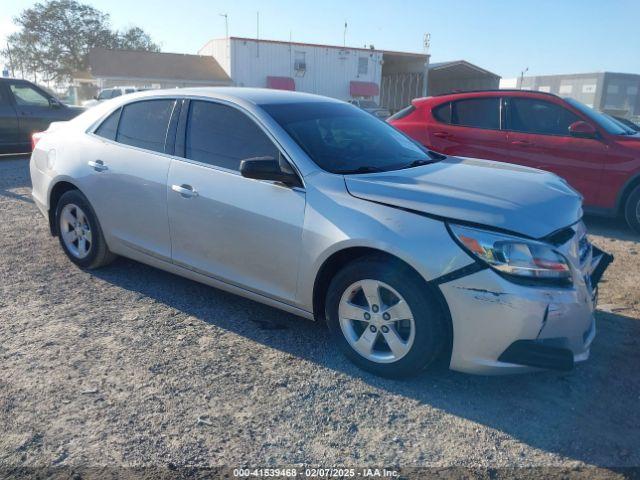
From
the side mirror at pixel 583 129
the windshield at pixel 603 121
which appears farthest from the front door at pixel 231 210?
the windshield at pixel 603 121

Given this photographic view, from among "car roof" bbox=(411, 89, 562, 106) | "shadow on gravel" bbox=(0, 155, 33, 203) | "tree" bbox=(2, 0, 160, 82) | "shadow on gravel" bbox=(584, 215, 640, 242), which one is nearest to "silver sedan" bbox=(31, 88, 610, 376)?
"shadow on gravel" bbox=(584, 215, 640, 242)

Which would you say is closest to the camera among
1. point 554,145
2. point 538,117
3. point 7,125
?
point 554,145

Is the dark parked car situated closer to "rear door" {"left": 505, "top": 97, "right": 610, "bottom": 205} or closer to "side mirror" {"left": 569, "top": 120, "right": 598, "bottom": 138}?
"rear door" {"left": 505, "top": 97, "right": 610, "bottom": 205}

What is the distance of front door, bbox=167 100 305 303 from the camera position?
349 cm

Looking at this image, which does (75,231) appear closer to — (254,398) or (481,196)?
(254,398)

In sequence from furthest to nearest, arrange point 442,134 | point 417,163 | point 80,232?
point 442,134, point 80,232, point 417,163

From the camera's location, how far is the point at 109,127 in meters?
4.71

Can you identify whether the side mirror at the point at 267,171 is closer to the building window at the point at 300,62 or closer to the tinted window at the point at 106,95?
the tinted window at the point at 106,95

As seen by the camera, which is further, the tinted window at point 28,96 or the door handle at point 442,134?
the tinted window at point 28,96

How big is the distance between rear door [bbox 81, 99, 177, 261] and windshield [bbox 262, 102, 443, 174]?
995mm

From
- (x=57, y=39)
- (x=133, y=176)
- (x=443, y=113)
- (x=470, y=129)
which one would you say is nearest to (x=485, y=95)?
(x=470, y=129)

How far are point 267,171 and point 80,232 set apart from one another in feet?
7.82

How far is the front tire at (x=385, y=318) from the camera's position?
303 centimetres

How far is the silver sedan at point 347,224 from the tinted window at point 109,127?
0.04 feet
